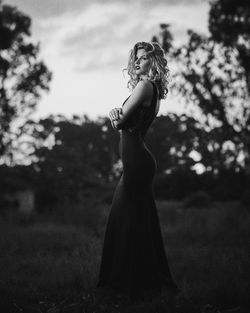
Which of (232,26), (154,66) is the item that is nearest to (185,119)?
(232,26)

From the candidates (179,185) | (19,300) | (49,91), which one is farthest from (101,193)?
(19,300)

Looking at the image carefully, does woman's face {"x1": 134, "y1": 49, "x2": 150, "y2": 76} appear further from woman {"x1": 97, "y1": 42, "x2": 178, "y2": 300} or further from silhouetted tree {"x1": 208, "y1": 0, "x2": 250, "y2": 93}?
silhouetted tree {"x1": 208, "y1": 0, "x2": 250, "y2": 93}

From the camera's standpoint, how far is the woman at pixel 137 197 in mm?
3498

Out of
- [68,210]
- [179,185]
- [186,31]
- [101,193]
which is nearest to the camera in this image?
[68,210]

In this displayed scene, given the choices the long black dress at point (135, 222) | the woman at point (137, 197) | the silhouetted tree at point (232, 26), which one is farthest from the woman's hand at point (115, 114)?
the silhouetted tree at point (232, 26)

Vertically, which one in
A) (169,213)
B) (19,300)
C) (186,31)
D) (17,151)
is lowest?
(19,300)

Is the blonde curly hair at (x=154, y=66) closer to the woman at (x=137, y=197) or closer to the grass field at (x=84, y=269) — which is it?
the woman at (x=137, y=197)

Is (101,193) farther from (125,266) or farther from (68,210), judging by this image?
(125,266)

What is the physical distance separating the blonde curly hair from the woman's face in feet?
0.09

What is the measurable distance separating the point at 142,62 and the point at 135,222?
1478 mm

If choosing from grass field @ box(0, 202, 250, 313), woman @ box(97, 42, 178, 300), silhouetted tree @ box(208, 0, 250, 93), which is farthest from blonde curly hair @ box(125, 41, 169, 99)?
silhouetted tree @ box(208, 0, 250, 93)

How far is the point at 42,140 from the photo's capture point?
61.4 ft

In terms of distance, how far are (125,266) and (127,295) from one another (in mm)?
257

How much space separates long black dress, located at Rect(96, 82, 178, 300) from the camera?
3.51 m
